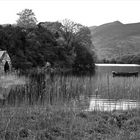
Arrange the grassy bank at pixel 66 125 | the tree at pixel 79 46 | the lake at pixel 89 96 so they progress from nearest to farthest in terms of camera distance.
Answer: the grassy bank at pixel 66 125, the lake at pixel 89 96, the tree at pixel 79 46

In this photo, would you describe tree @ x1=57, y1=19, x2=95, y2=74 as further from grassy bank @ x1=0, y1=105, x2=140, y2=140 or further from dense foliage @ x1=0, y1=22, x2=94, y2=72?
grassy bank @ x1=0, y1=105, x2=140, y2=140

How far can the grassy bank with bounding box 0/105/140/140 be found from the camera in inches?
198

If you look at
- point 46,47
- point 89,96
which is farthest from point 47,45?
point 89,96

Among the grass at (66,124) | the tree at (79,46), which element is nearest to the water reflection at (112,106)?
the grass at (66,124)

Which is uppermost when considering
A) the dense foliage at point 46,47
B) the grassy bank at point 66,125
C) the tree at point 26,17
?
the tree at point 26,17

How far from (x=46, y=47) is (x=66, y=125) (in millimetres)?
35958

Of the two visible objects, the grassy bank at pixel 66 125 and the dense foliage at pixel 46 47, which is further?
the dense foliage at pixel 46 47

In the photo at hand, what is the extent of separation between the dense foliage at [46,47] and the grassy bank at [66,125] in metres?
28.7

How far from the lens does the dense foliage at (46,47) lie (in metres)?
35.8

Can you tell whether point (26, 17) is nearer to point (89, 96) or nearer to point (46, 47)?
point (46, 47)

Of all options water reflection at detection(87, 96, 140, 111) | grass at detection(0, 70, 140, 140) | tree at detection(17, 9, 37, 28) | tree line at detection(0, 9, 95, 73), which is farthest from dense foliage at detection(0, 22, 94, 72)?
grass at detection(0, 70, 140, 140)

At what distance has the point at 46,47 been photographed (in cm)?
4122

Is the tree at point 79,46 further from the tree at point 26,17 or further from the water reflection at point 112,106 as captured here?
the water reflection at point 112,106

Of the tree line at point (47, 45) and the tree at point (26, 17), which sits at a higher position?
the tree at point (26, 17)
